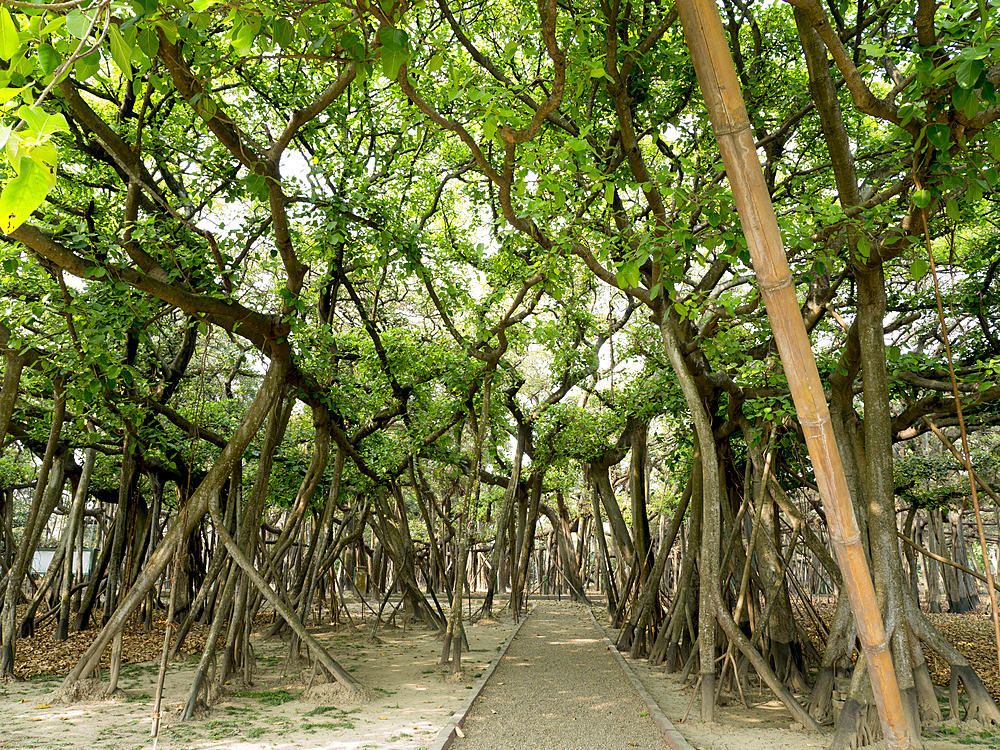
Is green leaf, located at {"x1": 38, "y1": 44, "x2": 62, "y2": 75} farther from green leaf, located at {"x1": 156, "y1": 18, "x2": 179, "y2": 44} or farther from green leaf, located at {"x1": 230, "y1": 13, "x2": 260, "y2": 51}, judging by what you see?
green leaf, located at {"x1": 230, "y1": 13, "x2": 260, "y2": 51}

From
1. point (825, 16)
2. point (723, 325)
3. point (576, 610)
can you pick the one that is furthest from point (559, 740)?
point (576, 610)

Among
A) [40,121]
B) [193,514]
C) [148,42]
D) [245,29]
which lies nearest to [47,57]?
[148,42]

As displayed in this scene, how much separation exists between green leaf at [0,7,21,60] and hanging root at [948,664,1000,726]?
6001mm

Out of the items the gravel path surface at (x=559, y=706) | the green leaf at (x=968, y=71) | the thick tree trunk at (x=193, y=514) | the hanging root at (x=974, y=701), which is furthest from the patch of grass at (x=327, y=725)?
the green leaf at (x=968, y=71)

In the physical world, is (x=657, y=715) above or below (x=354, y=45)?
below

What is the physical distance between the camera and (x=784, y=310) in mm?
1464

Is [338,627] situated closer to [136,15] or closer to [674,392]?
[674,392]

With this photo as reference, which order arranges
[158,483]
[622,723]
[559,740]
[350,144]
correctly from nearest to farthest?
[559,740] → [622,723] → [350,144] → [158,483]

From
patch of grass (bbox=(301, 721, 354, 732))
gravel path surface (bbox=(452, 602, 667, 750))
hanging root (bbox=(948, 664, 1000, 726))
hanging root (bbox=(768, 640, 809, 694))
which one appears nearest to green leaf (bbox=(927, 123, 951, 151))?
hanging root (bbox=(948, 664, 1000, 726))

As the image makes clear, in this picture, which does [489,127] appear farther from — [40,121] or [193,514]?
[193,514]

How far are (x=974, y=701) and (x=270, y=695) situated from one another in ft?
18.6

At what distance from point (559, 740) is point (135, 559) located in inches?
251

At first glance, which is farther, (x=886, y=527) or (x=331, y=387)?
(x=331, y=387)

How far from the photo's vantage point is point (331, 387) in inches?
293
